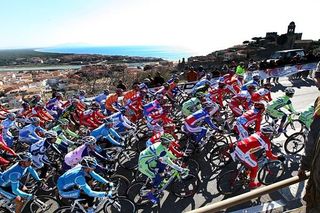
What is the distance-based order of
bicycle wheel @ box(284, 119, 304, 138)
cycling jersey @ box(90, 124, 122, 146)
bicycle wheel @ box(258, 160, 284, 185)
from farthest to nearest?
1. bicycle wheel @ box(284, 119, 304, 138)
2. cycling jersey @ box(90, 124, 122, 146)
3. bicycle wheel @ box(258, 160, 284, 185)

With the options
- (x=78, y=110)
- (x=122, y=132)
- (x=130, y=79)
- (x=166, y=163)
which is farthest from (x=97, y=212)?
(x=130, y=79)

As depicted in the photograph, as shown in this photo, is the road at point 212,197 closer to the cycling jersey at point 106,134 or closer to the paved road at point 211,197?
the paved road at point 211,197

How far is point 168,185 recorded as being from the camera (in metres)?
6.99

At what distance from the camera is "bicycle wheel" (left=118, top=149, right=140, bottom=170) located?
8477 millimetres

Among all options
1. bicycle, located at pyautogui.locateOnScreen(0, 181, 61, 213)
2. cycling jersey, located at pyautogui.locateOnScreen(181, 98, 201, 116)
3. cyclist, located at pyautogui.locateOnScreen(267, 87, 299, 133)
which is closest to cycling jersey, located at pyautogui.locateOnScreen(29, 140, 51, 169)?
bicycle, located at pyautogui.locateOnScreen(0, 181, 61, 213)

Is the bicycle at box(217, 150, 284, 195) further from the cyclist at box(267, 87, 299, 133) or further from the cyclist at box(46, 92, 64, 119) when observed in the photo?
the cyclist at box(46, 92, 64, 119)

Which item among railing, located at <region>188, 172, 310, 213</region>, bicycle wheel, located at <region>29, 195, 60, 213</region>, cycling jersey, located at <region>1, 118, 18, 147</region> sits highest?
railing, located at <region>188, 172, 310, 213</region>

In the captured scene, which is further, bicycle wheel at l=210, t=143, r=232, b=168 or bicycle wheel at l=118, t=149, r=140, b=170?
bicycle wheel at l=118, t=149, r=140, b=170

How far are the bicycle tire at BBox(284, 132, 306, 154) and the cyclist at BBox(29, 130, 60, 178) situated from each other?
711 cm

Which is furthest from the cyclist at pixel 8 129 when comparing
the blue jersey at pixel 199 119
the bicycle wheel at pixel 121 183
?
the blue jersey at pixel 199 119

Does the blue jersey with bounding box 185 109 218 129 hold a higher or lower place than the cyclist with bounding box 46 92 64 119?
higher

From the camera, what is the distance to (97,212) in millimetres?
6176

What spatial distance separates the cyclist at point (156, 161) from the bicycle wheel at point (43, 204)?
221 cm

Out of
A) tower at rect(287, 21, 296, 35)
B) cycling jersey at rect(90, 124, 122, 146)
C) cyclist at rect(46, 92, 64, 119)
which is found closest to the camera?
cycling jersey at rect(90, 124, 122, 146)
